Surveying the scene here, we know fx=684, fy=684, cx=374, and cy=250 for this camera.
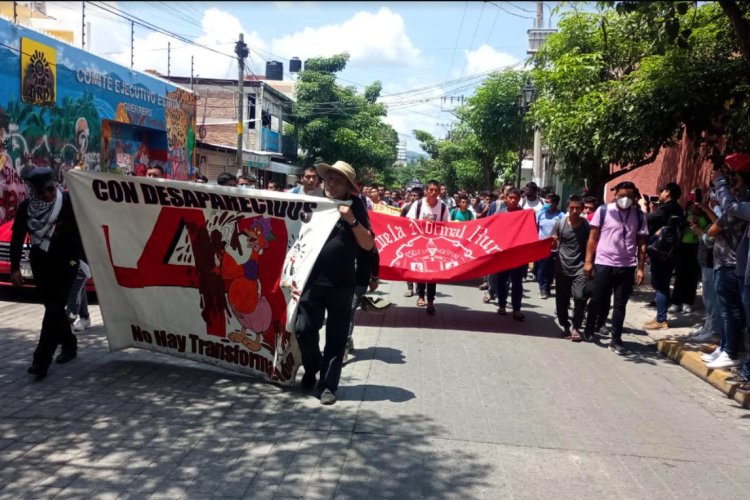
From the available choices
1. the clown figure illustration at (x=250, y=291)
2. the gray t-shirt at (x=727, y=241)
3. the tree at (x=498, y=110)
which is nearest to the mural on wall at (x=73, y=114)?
Result: the clown figure illustration at (x=250, y=291)

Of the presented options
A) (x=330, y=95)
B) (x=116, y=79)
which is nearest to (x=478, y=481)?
(x=116, y=79)

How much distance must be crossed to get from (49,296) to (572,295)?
5.83 meters

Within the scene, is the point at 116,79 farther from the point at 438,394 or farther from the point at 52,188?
the point at 438,394

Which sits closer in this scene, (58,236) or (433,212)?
(58,236)

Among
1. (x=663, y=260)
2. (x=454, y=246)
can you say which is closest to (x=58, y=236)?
(x=454, y=246)

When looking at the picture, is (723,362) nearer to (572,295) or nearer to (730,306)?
(730,306)

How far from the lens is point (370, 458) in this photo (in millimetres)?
4281

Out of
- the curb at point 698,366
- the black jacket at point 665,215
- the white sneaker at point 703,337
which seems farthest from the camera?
the black jacket at point 665,215

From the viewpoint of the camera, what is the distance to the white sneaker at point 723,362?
22.0ft

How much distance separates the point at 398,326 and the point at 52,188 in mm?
4429

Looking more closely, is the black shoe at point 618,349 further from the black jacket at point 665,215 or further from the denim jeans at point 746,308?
the black jacket at point 665,215

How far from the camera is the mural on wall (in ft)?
48.7

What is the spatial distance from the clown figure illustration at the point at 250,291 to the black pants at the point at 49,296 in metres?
1.45

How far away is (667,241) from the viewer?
9.16 metres
